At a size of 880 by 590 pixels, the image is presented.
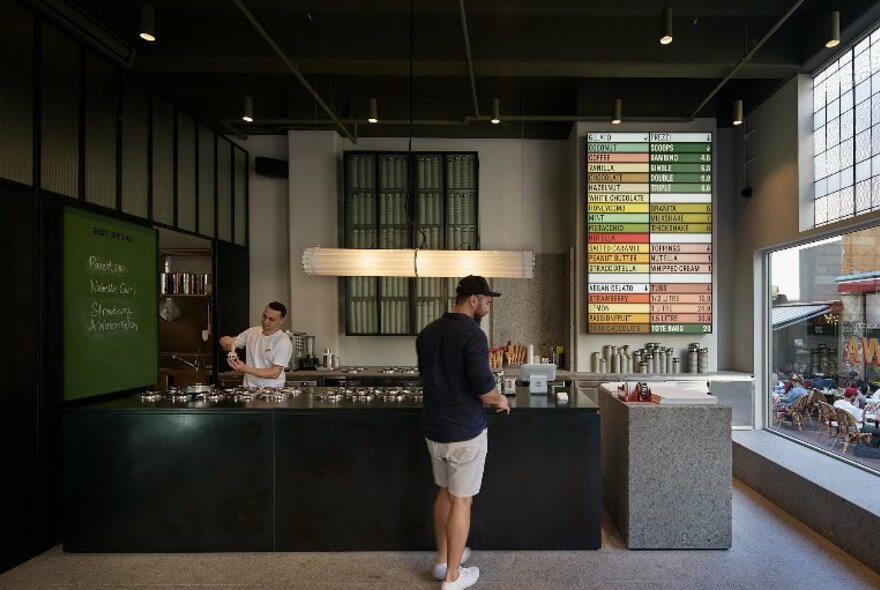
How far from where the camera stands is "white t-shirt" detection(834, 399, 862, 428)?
4008 mm

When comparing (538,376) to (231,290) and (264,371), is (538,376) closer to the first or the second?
(264,371)

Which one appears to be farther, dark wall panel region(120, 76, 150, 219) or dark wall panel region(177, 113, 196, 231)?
dark wall panel region(177, 113, 196, 231)

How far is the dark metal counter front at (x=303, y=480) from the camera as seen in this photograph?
3.33 metres

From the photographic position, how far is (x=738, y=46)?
4.63 metres

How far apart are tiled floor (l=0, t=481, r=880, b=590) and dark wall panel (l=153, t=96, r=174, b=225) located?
2.87 metres

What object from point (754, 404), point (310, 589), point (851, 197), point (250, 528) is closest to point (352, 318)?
point (250, 528)

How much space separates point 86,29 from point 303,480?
3436 millimetres

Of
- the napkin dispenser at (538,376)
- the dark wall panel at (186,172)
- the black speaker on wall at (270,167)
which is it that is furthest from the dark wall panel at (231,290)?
the napkin dispenser at (538,376)

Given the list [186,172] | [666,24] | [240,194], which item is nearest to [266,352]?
[186,172]

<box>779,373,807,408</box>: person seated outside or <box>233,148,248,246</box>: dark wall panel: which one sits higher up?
<box>233,148,248,246</box>: dark wall panel

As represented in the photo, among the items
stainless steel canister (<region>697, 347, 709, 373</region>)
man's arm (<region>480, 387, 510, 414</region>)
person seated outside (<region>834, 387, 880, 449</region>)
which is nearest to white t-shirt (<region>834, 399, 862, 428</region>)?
→ person seated outside (<region>834, 387, 880, 449</region>)

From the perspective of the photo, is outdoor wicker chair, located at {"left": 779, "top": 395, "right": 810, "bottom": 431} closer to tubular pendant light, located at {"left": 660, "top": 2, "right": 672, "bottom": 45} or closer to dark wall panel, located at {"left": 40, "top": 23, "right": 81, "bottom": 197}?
A: tubular pendant light, located at {"left": 660, "top": 2, "right": 672, "bottom": 45}

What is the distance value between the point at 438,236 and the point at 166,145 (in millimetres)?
2978

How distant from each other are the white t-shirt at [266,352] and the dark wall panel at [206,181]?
172 cm
